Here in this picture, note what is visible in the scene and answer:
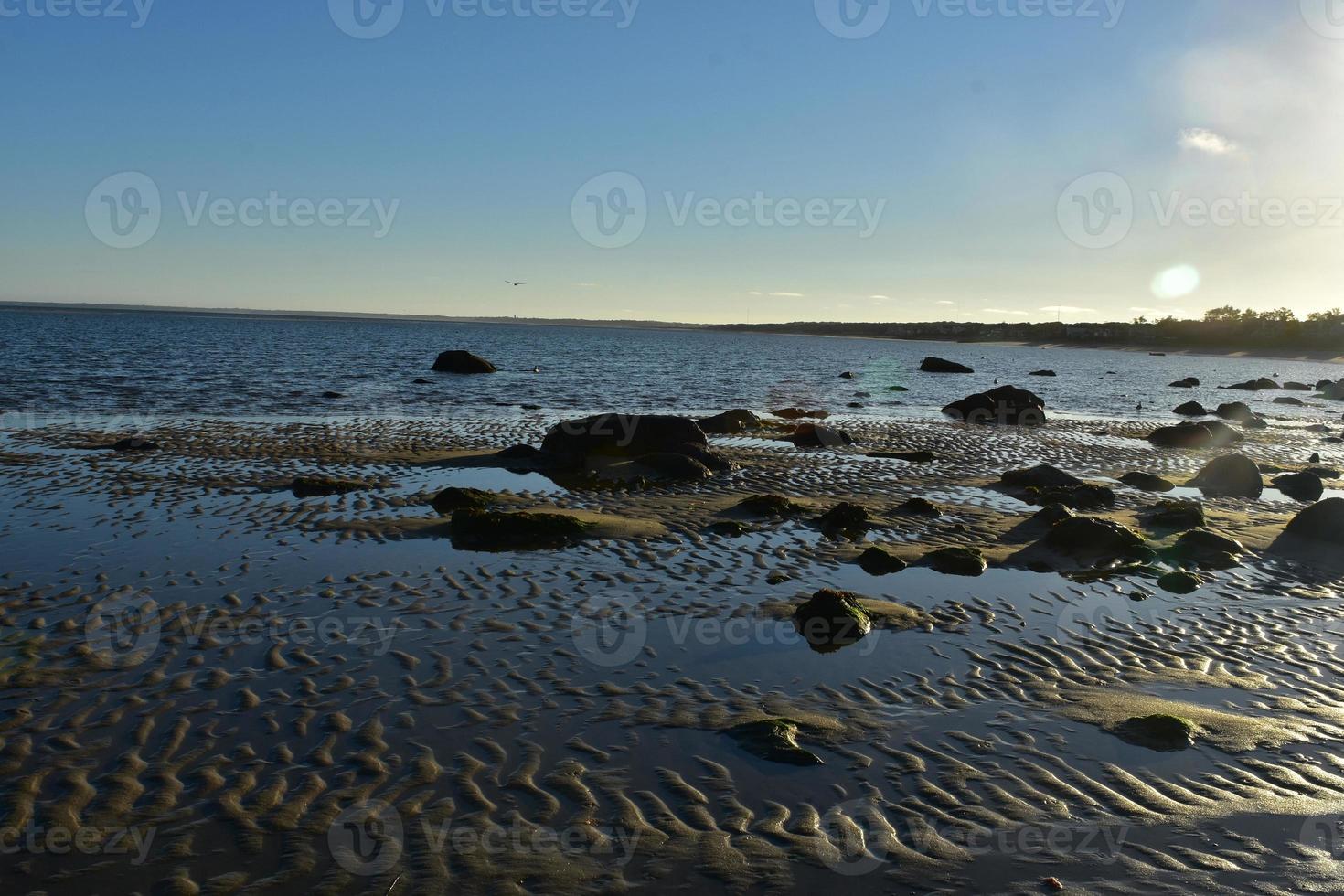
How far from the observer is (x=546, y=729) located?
7.74m

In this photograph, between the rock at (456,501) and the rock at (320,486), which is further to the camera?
the rock at (320,486)

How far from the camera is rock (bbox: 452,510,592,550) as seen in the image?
1412 cm

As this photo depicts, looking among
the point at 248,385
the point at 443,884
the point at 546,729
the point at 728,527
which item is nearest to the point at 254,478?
the point at 728,527

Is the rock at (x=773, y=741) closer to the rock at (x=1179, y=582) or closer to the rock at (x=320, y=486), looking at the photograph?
the rock at (x=1179, y=582)

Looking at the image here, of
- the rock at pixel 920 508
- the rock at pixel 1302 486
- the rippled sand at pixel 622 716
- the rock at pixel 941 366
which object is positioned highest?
the rock at pixel 941 366

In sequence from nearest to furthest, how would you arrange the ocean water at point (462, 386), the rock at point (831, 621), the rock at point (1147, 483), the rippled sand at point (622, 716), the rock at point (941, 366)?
1. the rippled sand at point (622, 716)
2. the rock at point (831, 621)
3. the rock at point (1147, 483)
4. the ocean water at point (462, 386)
5. the rock at point (941, 366)

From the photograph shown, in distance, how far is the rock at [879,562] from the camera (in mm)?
13252

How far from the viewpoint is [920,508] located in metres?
17.5

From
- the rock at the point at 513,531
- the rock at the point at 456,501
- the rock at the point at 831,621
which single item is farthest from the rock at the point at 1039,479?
the rock at the point at 456,501

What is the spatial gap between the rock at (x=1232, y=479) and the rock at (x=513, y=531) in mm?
16936

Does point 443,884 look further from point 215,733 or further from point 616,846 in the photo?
point 215,733

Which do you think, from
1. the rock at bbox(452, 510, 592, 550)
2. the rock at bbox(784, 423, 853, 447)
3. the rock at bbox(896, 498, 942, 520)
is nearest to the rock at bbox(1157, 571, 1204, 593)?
the rock at bbox(896, 498, 942, 520)

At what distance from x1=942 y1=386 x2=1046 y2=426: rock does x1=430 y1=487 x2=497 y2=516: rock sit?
2842 cm

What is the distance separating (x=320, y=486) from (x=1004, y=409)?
32.6m
